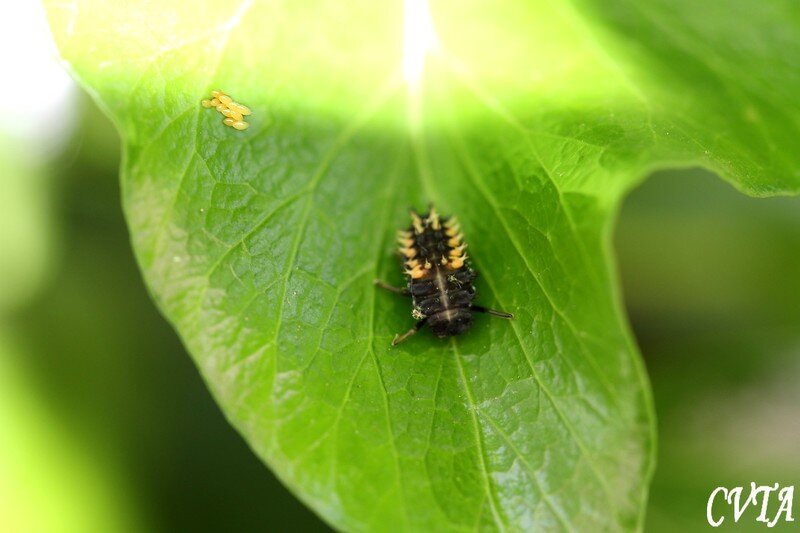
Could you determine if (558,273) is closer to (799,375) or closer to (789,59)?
(789,59)

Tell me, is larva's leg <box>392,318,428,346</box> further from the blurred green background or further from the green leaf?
the blurred green background

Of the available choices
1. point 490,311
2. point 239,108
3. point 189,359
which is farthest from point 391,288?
point 189,359

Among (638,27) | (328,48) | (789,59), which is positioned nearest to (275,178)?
(328,48)

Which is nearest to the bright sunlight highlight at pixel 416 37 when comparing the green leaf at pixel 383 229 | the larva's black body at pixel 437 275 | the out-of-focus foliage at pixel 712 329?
the green leaf at pixel 383 229

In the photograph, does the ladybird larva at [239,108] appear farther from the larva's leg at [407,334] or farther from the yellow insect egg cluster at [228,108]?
the larva's leg at [407,334]

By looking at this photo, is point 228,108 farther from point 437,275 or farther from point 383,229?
point 437,275

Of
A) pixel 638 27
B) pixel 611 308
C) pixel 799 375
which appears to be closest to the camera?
pixel 611 308

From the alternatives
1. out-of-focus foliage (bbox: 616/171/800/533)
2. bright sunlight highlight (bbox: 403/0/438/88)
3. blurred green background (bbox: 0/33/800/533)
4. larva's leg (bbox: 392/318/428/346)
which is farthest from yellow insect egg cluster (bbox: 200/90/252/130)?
out-of-focus foliage (bbox: 616/171/800/533)
